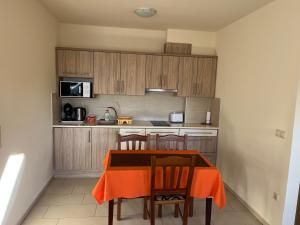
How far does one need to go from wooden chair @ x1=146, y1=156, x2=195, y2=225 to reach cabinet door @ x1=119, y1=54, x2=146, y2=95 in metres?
2.04

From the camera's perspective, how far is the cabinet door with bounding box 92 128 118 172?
3791mm

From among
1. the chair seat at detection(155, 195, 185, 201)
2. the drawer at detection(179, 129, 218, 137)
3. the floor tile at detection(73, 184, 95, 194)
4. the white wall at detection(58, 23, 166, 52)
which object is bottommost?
the floor tile at detection(73, 184, 95, 194)

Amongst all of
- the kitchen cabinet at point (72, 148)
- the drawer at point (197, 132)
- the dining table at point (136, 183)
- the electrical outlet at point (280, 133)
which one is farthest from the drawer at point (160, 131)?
the electrical outlet at point (280, 133)

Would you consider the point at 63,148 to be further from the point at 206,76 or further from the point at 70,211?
the point at 206,76

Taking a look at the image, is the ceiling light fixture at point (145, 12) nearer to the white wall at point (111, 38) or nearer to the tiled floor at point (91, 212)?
the white wall at point (111, 38)

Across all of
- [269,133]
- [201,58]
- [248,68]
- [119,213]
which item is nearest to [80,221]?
[119,213]

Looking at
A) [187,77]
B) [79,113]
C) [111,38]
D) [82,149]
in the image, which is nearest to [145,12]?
[111,38]

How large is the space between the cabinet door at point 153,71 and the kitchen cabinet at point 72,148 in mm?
1342

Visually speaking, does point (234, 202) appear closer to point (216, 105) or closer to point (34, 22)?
point (216, 105)

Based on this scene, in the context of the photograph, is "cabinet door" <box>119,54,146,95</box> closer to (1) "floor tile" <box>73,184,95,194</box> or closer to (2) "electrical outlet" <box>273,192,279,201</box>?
(1) "floor tile" <box>73,184,95,194</box>

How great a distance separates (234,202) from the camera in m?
3.20

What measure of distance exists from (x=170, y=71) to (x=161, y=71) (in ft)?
0.53

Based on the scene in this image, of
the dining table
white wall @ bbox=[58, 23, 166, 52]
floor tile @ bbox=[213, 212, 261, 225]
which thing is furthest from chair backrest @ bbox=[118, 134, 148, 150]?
white wall @ bbox=[58, 23, 166, 52]

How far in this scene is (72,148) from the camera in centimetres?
376
